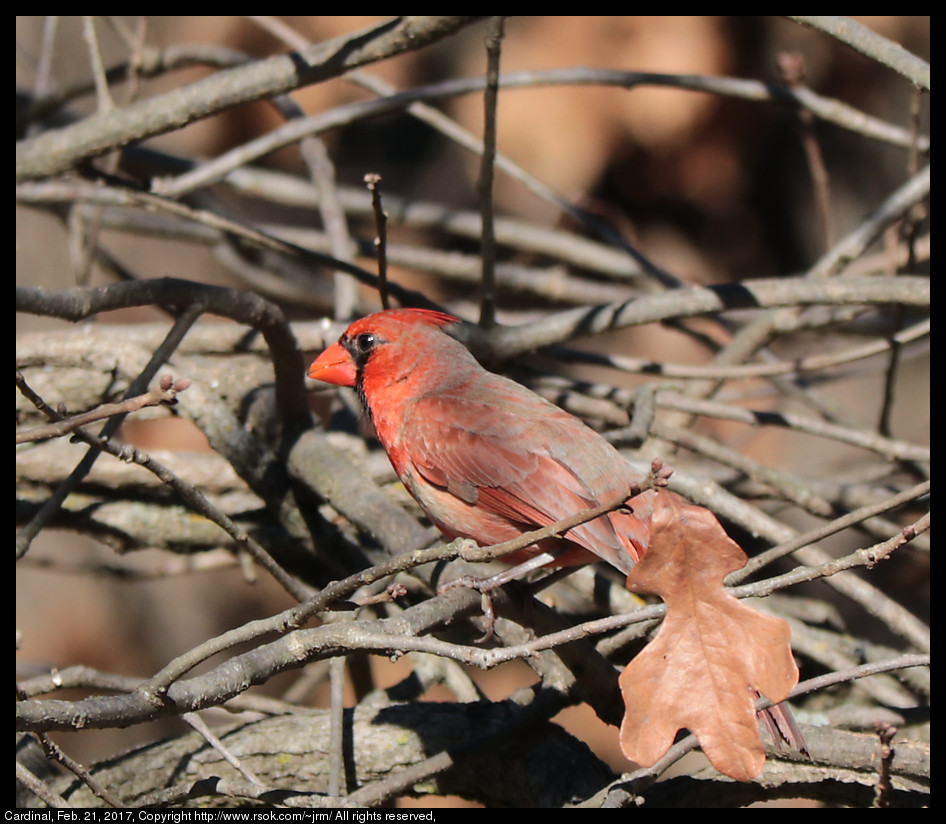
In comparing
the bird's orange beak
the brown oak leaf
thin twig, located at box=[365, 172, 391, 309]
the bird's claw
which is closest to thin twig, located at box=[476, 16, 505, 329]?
thin twig, located at box=[365, 172, 391, 309]

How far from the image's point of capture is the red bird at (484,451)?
8.32ft

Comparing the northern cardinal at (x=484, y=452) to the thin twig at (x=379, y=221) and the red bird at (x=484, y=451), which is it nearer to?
the red bird at (x=484, y=451)

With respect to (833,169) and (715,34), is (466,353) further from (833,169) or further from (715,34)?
(833,169)

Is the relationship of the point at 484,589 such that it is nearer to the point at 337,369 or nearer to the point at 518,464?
the point at 518,464

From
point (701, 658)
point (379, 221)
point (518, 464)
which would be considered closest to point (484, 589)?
point (701, 658)

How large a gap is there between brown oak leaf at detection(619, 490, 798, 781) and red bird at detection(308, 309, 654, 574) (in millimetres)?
707

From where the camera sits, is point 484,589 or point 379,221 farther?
point 379,221

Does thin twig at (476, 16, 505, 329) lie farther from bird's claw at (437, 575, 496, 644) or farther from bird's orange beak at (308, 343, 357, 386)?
bird's claw at (437, 575, 496, 644)

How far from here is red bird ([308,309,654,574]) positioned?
2537 millimetres

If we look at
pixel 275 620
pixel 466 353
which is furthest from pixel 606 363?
pixel 275 620

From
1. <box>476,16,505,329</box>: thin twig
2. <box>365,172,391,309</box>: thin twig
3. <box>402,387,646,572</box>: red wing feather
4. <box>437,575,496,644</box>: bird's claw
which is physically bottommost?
<box>437,575,496,644</box>: bird's claw

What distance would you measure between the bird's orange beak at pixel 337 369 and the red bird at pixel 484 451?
0.03m

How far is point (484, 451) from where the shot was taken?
8.75ft

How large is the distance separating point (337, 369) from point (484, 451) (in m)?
0.64
